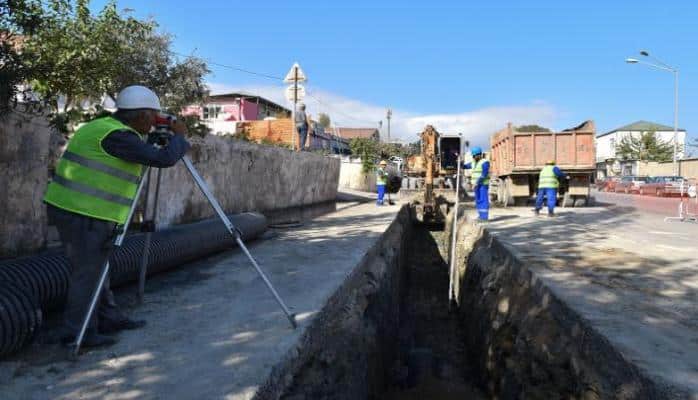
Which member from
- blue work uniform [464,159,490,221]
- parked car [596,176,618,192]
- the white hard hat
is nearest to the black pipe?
the white hard hat

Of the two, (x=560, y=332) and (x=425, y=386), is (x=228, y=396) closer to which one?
(x=560, y=332)

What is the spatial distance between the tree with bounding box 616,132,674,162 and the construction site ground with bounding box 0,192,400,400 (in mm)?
56894

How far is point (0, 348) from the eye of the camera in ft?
9.25

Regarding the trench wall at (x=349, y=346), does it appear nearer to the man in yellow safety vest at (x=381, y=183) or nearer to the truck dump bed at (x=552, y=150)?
the truck dump bed at (x=552, y=150)

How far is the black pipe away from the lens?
2938mm

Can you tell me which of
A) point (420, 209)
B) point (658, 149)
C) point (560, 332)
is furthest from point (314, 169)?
point (658, 149)

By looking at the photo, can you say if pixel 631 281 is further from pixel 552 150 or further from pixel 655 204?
pixel 655 204

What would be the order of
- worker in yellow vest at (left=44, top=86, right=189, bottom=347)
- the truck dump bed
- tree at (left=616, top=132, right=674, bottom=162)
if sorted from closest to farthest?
worker in yellow vest at (left=44, top=86, right=189, bottom=347), the truck dump bed, tree at (left=616, top=132, right=674, bottom=162)

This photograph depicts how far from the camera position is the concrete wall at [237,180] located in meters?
7.87

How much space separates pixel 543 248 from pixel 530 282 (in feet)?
7.21

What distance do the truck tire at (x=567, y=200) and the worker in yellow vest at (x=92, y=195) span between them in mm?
15181

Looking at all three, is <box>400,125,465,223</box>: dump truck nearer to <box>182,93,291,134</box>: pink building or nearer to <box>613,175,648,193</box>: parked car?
<box>613,175,648,193</box>: parked car

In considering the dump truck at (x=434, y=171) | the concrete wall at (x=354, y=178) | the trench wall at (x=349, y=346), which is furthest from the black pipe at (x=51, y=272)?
the concrete wall at (x=354, y=178)

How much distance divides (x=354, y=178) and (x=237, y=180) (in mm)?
18837
